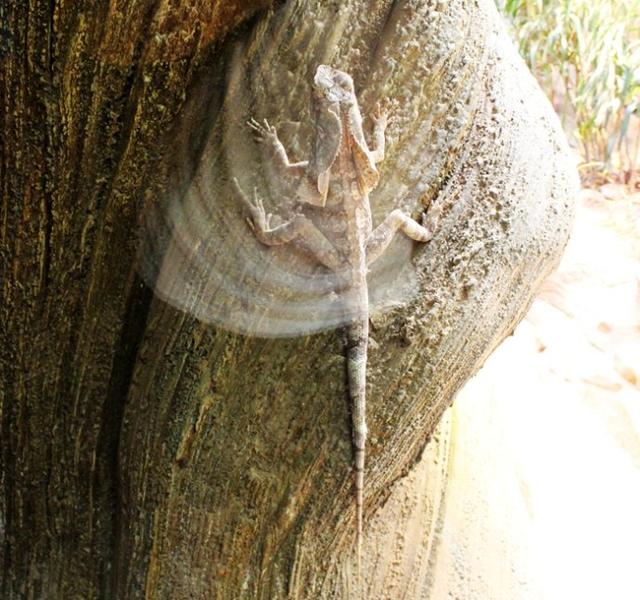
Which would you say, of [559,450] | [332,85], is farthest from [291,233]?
[559,450]

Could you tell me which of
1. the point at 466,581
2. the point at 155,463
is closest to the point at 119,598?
the point at 155,463

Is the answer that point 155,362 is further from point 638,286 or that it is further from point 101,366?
point 638,286

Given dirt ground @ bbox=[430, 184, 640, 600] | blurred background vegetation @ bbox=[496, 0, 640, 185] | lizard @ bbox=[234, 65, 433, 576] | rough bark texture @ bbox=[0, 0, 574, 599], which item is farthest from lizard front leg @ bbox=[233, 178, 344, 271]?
blurred background vegetation @ bbox=[496, 0, 640, 185]

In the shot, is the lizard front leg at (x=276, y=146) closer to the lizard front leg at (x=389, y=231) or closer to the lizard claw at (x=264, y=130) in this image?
the lizard claw at (x=264, y=130)

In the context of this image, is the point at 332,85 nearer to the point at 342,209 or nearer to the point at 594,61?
the point at 342,209

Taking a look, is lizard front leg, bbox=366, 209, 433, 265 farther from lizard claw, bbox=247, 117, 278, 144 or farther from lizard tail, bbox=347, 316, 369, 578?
lizard claw, bbox=247, 117, 278, 144

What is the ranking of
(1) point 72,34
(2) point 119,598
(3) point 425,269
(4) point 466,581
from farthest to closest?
(4) point 466,581, (2) point 119,598, (3) point 425,269, (1) point 72,34

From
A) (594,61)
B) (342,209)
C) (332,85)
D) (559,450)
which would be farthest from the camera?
(594,61)
